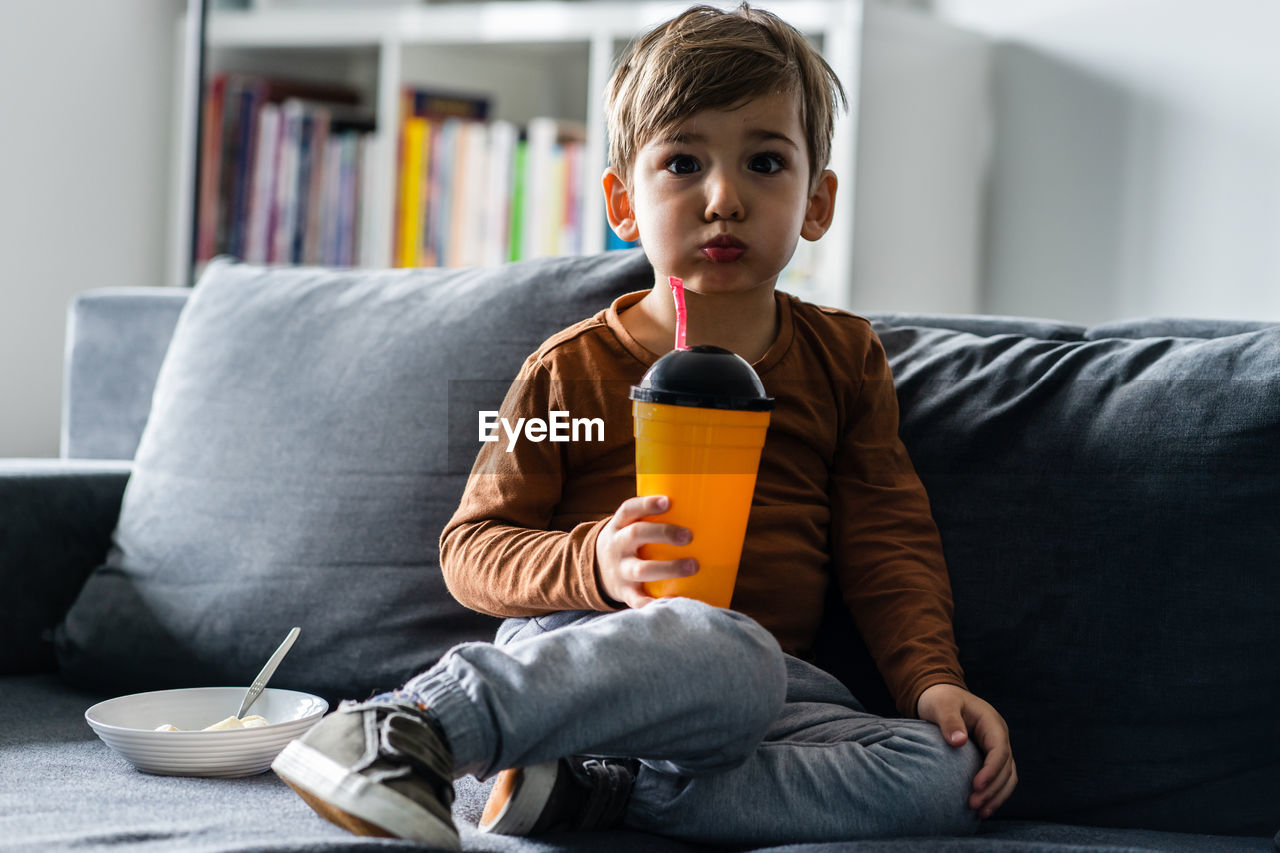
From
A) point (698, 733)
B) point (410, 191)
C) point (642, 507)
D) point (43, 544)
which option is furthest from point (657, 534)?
point (410, 191)

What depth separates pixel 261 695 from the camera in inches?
46.5

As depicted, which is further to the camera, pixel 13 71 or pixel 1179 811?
pixel 13 71

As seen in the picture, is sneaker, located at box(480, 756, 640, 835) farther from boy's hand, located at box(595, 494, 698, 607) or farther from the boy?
boy's hand, located at box(595, 494, 698, 607)

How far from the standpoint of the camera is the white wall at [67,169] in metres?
2.27

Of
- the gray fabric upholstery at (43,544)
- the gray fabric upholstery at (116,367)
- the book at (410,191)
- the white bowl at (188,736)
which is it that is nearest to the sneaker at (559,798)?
the white bowl at (188,736)

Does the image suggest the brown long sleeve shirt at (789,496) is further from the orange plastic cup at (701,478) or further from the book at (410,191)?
the book at (410,191)

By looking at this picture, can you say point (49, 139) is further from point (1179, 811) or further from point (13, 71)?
point (1179, 811)

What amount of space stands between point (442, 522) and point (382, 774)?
0.50 m

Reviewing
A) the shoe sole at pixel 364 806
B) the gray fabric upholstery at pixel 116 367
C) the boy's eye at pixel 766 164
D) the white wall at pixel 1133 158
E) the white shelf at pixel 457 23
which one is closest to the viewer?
the shoe sole at pixel 364 806

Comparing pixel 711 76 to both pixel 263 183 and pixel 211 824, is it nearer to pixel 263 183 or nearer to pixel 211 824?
pixel 211 824

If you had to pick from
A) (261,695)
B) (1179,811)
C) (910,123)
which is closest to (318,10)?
(910,123)

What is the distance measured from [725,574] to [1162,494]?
1.32ft

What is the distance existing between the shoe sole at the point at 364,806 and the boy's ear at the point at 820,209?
2.19 ft

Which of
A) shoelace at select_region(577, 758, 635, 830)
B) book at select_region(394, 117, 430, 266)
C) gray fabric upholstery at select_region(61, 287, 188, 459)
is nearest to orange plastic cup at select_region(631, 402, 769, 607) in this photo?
shoelace at select_region(577, 758, 635, 830)
